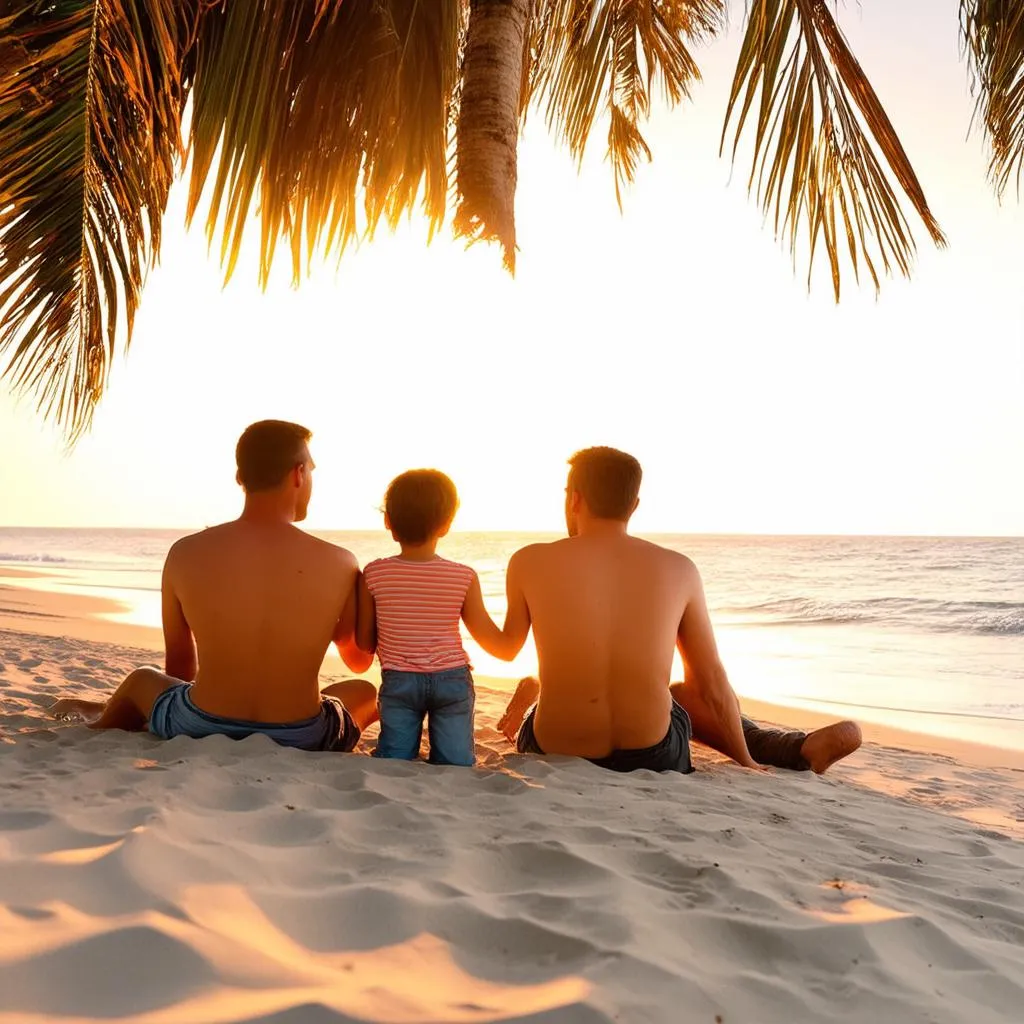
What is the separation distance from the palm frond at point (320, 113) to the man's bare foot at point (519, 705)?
2218 millimetres

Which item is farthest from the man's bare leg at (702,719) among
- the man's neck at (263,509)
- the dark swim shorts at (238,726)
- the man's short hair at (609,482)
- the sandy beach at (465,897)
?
the man's neck at (263,509)

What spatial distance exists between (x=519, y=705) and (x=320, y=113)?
301 cm

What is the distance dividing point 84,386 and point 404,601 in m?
2.31

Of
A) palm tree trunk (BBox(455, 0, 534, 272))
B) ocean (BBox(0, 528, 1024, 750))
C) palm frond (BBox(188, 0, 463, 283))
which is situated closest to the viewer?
palm frond (BBox(188, 0, 463, 283))

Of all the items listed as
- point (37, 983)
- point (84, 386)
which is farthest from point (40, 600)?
point (37, 983)

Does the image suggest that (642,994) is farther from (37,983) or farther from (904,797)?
(904,797)

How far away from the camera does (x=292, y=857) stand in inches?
70.1

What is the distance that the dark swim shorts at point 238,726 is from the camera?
301 cm

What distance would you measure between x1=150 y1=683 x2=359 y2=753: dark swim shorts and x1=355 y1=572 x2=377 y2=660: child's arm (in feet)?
0.86

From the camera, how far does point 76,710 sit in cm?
368

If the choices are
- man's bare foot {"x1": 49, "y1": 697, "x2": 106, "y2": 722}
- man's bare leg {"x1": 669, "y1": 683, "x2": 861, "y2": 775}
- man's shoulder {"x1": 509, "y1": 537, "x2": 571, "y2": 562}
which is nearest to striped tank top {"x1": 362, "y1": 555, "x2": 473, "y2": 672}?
man's shoulder {"x1": 509, "y1": 537, "x2": 571, "y2": 562}

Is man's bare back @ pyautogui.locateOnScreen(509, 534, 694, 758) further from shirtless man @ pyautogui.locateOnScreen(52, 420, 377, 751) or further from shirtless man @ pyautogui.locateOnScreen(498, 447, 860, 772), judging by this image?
shirtless man @ pyautogui.locateOnScreen(52, 420, 377, 751)

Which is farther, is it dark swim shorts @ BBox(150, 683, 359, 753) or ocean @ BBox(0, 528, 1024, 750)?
ocean @ BBox(0, 528, 1024, 750)

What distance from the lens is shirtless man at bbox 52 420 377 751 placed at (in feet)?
9.61
